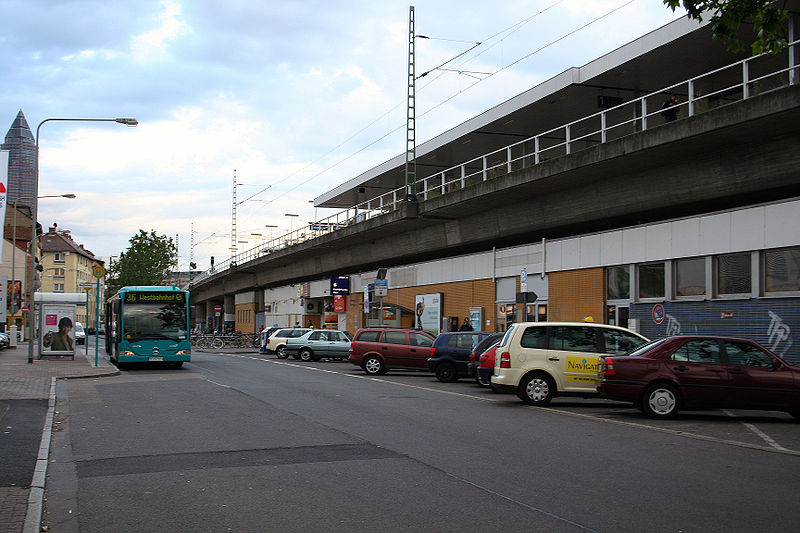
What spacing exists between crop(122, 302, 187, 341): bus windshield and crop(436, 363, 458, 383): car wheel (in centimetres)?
976

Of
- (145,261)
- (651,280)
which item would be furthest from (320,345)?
(145,261)

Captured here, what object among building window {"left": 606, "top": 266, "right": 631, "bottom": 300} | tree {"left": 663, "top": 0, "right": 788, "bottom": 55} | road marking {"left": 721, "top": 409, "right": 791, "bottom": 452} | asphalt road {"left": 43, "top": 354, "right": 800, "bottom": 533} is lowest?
road marking {"left": 721, "top": 409, "right": 791, "bottom": 452}

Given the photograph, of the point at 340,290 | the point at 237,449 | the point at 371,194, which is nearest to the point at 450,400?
the point at 237,449

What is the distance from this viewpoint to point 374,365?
85.0ft

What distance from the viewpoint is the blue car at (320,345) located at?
117 ft

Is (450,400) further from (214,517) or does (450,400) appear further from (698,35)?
(698,35)

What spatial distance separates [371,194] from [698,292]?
1511 inches

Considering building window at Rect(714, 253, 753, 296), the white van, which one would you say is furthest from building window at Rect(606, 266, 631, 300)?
the white van

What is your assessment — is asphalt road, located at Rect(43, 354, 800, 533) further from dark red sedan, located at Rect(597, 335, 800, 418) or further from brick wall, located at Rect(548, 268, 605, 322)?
brick wall, located at Rect(548, 268, 605, 322)

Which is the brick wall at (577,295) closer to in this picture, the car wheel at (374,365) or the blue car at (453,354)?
the blue car at (453,354)

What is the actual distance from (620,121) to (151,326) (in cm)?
2151

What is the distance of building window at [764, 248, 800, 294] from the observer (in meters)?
20.3

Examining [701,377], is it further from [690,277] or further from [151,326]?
[151,326]

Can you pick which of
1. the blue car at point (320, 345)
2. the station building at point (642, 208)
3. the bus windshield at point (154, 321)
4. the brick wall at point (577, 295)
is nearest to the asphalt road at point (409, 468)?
the station building at point (642, 208)
